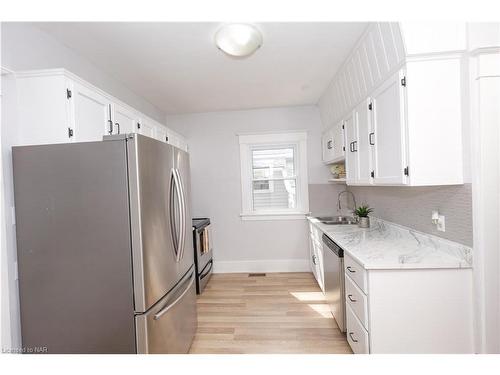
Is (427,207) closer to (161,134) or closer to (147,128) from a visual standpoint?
(147,128)

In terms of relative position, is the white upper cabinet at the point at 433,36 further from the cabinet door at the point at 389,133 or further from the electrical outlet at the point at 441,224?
the electrical outlet at the point at 441,224

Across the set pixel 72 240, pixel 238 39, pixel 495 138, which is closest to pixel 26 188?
pixel 72 240

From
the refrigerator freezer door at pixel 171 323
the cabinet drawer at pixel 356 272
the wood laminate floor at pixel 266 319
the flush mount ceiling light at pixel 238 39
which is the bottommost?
the wood laminate floor at pixel 266 319

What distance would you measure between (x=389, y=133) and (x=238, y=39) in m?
1.33

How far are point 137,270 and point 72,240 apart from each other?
41cm

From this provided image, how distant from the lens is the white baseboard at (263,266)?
3918 mm

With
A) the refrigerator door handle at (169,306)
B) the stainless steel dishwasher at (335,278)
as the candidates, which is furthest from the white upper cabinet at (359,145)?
the refrigerator door handle at (169,306)

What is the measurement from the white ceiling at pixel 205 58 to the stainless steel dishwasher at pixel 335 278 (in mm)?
1766

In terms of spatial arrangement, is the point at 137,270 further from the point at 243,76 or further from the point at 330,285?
the point at 243,76

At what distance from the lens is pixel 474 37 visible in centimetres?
142

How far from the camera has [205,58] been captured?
226 cm

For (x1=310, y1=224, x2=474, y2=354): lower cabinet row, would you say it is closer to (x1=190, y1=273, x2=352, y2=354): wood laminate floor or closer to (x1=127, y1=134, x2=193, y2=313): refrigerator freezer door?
(x1=190, y1=273, x2=352, y2=354): wood laminate floor
